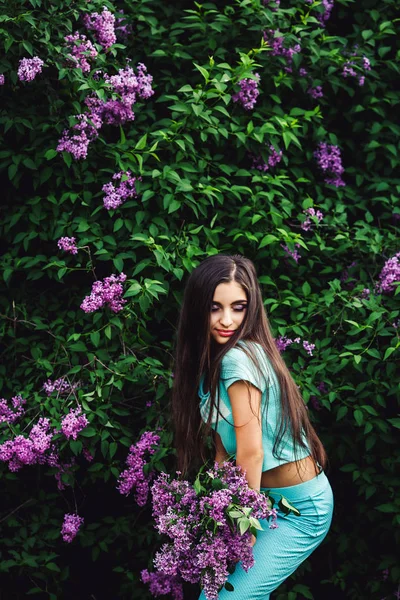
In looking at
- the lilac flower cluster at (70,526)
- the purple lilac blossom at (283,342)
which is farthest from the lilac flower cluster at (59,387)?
the purple lilac blossom at (283,342)

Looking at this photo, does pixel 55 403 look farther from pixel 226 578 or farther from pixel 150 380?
pixel 226 578

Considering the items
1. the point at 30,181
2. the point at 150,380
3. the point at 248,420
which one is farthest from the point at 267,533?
the point at 30,181

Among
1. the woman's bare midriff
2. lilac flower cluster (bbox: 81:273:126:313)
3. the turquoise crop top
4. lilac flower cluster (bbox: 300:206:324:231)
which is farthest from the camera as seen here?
lilac flower cluster (bbox: 300:206:324:231)

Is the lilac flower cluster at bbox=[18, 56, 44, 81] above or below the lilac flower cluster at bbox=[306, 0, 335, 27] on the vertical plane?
below

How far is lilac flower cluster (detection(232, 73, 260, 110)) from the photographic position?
3.47 meters

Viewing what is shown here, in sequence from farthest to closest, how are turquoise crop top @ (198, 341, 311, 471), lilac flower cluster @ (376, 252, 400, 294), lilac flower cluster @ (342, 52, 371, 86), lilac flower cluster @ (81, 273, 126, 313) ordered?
lilac flower cluster @ (342, 52, 371, 86) < lilac flower cluster @ (376, 252, 400, 294) < lilac flower cluster @ (81, 273, 126, 313) < turquoise crop top @ (198, 341, 311, 471)

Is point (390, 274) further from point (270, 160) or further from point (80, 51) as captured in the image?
point (80, 51)

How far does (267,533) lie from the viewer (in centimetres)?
242

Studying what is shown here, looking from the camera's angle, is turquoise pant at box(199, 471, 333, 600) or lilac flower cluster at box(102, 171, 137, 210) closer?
turquoise pant at box(199, 471, 333, 600)

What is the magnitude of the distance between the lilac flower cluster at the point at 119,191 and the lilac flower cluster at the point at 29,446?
3.13 ft

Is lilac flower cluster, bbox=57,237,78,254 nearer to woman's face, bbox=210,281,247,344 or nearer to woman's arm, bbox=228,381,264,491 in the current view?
woman's face, bbox=210,281,247,344

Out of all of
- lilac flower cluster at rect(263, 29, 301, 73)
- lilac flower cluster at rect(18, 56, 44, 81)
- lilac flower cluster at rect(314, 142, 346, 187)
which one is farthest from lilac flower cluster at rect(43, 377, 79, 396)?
lilac flower cluster at rect(263, 29, 301, 73)

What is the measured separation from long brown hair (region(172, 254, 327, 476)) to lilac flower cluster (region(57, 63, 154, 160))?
1.04 meters

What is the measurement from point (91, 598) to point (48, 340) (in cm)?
124
